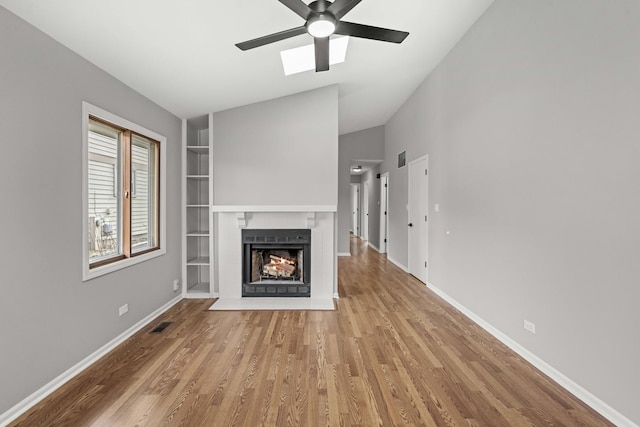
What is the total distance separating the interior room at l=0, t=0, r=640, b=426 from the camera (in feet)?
6.32

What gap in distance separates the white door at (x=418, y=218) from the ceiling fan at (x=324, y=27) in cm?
291

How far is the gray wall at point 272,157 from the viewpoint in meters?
4.22

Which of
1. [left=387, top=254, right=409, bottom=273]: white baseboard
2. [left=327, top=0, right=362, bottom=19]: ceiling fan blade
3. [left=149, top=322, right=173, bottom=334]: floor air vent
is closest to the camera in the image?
[left=327, top=0, right=362, bottom=19]: ceiling fan blade

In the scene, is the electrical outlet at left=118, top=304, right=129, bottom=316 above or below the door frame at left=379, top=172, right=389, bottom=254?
below

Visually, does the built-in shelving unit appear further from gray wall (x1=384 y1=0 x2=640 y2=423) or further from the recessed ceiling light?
gray wall (x1=384 y1=0 x2=640 y2=423)

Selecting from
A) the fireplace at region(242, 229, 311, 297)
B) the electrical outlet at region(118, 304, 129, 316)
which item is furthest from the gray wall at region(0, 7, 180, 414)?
the fireplace at region(242, 229, 311, 297)

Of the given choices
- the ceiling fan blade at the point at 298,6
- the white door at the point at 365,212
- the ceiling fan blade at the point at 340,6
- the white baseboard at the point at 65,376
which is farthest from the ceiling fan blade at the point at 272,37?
the white door at the point at 365,212

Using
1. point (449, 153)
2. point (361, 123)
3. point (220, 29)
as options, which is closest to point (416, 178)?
point (449, 153)

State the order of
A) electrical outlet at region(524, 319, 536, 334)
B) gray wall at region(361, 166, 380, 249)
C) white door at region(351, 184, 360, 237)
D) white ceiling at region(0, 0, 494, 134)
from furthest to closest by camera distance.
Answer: white door at region(351, 184, 360, 237)
gray wall at region(361, 166, 380, 249)
electrical outlet at region(524, 319, 536, 334)
white ceiling at region(0, 0, 494, 134)

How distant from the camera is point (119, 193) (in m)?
3.04

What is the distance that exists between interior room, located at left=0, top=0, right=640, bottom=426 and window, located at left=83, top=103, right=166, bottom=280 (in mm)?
23

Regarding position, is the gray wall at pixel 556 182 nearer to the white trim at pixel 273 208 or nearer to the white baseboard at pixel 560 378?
the white baseboard at pixel 560 378

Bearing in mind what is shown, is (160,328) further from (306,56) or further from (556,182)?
(556,182)

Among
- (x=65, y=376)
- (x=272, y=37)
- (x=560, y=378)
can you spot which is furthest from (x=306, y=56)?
(x=560, y=378)
